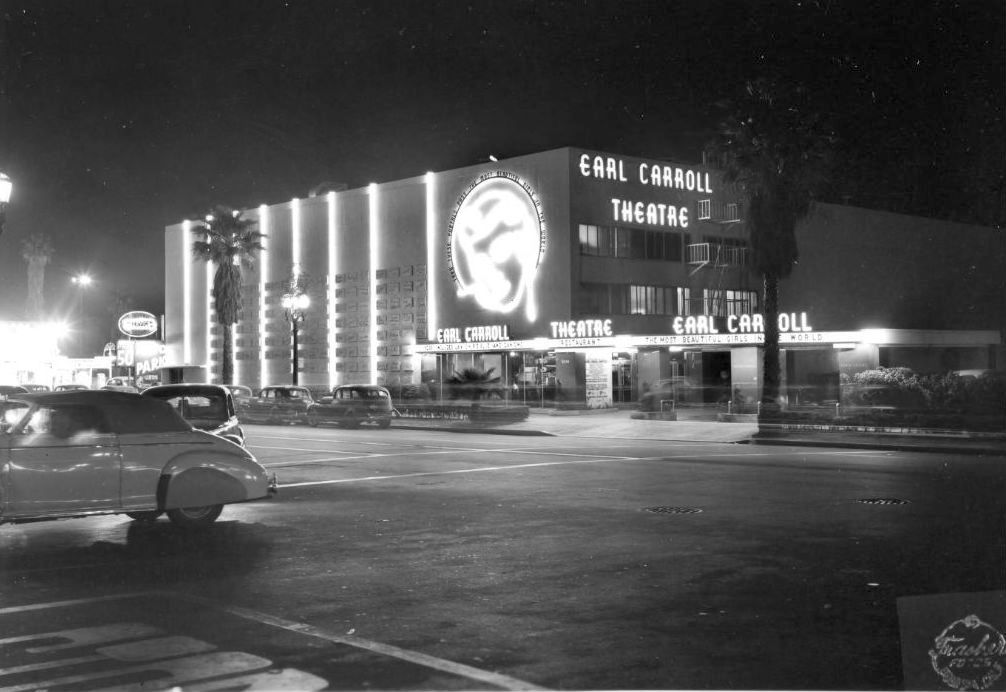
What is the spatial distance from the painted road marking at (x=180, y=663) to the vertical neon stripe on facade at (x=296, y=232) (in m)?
60.3

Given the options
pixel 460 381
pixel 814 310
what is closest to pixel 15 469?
pixel 460 381

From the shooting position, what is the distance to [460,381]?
170 ft

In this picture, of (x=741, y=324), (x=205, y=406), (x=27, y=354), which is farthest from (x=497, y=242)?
(x=205, y=406)

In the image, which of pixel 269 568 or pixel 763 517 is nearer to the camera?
pixel 269 568

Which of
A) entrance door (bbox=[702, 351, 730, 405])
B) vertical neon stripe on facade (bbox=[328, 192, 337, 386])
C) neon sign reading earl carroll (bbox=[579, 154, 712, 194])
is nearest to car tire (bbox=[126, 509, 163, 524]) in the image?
neon sign reading earl carroll (bbox=[579, 154, 712, 194])

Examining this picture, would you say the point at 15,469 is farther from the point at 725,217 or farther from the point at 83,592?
the point at 725,217

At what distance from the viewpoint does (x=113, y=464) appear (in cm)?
1200

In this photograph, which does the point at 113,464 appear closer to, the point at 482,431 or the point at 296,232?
the point at 482,431

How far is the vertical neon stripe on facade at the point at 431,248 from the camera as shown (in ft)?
189

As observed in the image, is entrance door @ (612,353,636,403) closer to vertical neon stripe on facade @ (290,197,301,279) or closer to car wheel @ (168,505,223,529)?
vertical neon stripe on facade @ (290,197,301,279)

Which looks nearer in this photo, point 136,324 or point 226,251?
point 136,324

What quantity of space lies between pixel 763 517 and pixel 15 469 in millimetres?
8889

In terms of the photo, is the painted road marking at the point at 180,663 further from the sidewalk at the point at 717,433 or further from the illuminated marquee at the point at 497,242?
the illuminated marquee at the point at 497,242

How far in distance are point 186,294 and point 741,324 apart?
4560 cm
